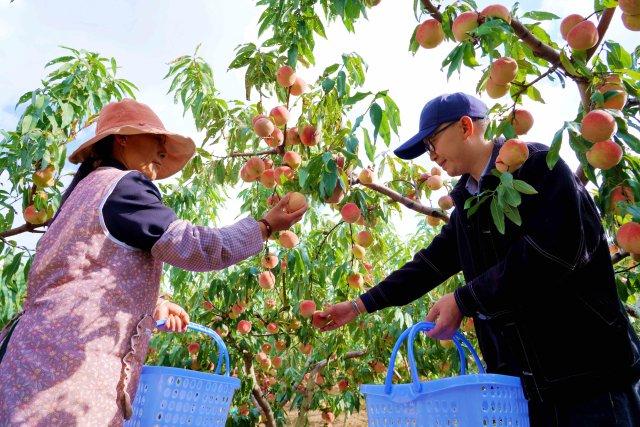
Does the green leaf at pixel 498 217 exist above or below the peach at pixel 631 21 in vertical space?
below

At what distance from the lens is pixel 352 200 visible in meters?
2.43

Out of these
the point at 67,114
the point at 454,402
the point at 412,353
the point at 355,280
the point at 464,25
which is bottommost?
the point at 454,402

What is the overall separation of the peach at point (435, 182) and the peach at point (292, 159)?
2.65 ft

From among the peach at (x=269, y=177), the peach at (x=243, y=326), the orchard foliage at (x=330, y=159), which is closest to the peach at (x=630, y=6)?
the orchard foliage at (x=330, y=159)

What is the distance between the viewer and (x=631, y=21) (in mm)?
1534

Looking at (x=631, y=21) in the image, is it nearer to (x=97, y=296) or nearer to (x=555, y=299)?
(x=555, y=299)

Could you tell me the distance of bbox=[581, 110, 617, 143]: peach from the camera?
1235mm

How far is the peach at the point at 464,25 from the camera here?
4.99ft

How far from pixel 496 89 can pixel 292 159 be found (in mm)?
1091

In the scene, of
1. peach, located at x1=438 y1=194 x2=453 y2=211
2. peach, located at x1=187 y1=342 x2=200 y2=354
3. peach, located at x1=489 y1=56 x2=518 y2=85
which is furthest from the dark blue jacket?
peach, located at x1=187 y1=342 x2=200 y2=354

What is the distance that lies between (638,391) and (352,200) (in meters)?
1.37

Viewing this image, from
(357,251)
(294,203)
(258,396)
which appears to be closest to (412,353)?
(294,203)

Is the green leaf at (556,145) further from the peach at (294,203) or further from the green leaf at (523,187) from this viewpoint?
the peach at (294,203)

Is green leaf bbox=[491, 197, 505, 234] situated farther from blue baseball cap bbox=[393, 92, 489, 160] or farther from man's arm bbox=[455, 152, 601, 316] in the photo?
blue baseball cap bbox=[393, 92, 489, 160]
